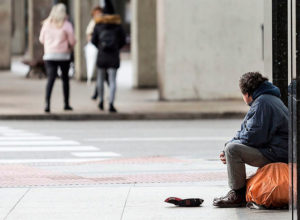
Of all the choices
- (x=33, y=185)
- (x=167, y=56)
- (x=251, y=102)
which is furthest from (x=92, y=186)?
(x=167, y=56)

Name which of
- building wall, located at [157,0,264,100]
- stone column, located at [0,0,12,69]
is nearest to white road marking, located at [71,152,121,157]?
building wall, located at [157,0,264,100]

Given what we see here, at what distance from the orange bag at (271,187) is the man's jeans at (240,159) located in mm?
112

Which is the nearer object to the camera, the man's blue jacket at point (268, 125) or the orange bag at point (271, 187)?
the orange bag at point (271, 187)

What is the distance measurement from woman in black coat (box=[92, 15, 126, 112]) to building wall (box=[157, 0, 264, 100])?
2485 mm

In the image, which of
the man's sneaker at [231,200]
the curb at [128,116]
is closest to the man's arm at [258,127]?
the man's sneaker at [231,200]

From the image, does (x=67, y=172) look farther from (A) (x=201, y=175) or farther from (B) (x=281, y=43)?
(B) (x=281, y=43)

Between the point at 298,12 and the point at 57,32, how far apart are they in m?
11.6

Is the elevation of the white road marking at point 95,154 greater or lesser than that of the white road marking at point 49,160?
lesser

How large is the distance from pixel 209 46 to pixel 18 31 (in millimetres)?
38760

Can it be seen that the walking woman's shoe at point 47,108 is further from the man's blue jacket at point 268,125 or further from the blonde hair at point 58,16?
the man's blue jacket at point 268,125

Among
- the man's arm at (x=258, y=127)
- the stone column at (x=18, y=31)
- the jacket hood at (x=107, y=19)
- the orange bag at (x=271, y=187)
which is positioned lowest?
the stone column at (x=18, y=31)

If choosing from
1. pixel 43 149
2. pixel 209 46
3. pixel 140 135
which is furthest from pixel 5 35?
pixel 43 149

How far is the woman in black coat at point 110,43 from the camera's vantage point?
59.0 feet

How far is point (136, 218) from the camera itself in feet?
26.4
